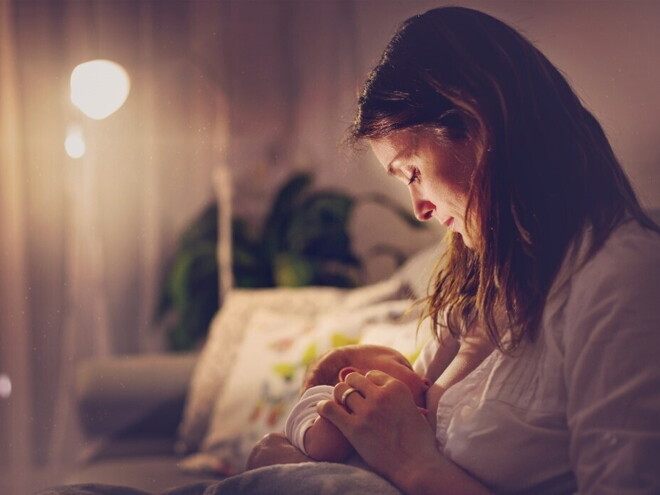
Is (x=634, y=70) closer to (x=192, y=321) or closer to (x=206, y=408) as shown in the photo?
(x=206, y=408)

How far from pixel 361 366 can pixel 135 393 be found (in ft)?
3.07

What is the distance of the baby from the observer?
72 centimetres

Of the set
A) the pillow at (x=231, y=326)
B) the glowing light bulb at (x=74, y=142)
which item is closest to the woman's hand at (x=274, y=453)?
the pillow at (x=231, y=326)

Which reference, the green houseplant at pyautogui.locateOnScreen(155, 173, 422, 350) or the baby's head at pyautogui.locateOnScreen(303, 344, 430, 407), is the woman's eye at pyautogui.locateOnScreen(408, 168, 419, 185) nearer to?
the baby's head at pyautogui.locateOnScreen(303, 344, 430, 407)

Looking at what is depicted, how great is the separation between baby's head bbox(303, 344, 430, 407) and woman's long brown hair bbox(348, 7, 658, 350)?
16 cm

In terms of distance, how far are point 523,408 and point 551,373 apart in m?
0.04

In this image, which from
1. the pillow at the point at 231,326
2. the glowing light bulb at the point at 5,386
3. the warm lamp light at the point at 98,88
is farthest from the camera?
the warm lamp light at the point at 98,88

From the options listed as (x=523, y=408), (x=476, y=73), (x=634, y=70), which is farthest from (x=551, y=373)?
(x=634, y=70)

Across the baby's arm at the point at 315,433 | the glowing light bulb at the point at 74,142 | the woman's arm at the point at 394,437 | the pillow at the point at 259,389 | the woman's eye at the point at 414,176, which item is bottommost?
the pillow at the point at 259,389

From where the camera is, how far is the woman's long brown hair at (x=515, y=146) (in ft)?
2.09

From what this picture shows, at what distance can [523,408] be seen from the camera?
2.03 feet

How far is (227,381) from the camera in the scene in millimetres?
1552

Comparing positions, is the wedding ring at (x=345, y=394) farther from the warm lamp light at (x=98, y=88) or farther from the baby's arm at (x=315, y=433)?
the warm lamp light at (x=98, y=88)

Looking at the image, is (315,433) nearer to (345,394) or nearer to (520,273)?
(345,394)
